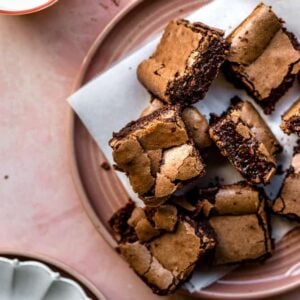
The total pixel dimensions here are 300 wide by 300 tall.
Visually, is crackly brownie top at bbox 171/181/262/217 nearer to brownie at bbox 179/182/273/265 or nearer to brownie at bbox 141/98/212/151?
brownie at bbox 179/182/273/265

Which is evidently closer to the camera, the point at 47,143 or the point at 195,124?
the point at 195,124

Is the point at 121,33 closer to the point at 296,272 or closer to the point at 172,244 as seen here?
the point at 172,244

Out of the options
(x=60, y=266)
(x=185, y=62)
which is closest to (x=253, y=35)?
(x=185, y=62)

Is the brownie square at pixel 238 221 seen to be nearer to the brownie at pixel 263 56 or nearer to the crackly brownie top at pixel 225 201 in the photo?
the crackly brownie top at pixel 225 201

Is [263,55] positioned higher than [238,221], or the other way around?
[263,55]

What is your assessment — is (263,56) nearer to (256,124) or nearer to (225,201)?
(256,124)
